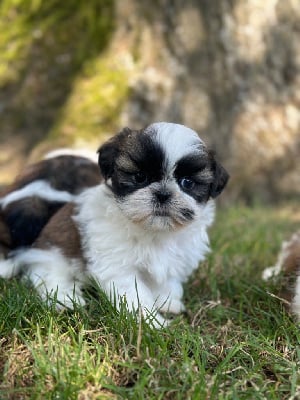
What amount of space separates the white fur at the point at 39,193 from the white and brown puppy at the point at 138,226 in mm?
315

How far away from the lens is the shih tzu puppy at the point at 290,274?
3.43 metres

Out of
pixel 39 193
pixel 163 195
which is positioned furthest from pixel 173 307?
pixel 39 193

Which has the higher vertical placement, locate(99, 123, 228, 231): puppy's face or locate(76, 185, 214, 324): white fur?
locate(99, 123, 228, 231): puppy's face

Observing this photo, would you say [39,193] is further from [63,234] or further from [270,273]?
[270,273]

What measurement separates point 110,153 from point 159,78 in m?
3.87

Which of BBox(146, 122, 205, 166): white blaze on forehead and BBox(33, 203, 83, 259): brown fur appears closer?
BBox(146, 122, 205, 166): white blaze on forehead

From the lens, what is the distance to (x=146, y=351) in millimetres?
2635

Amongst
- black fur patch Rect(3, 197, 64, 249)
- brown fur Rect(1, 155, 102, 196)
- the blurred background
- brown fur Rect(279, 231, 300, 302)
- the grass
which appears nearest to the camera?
the grass

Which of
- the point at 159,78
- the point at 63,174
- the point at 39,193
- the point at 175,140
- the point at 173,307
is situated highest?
the point at 159,78

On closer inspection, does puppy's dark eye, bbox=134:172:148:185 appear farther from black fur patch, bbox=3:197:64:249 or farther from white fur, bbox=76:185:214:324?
black fur patch, bbox=3:197:64:249

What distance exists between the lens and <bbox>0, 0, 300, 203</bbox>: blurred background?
261 inches

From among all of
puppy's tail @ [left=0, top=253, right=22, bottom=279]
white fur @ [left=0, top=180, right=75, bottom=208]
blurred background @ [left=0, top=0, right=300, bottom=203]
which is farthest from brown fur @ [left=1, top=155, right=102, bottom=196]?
blurred background @ [left=0, top=0, right=300, bottom=203]

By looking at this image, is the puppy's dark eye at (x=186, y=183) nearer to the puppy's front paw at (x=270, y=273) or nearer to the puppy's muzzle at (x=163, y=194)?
the puppy's muzzle at (x=163, y=194)

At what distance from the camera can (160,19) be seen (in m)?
7.19
